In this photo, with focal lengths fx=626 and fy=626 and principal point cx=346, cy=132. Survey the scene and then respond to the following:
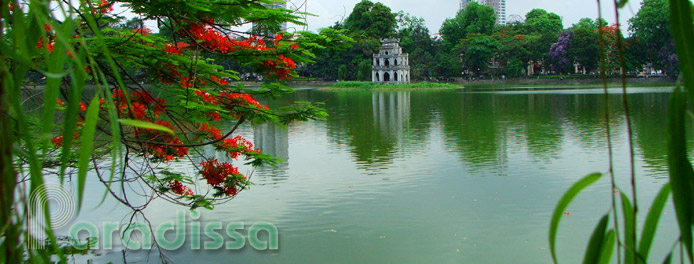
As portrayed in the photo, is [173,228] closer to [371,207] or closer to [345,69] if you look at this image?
[371,207]

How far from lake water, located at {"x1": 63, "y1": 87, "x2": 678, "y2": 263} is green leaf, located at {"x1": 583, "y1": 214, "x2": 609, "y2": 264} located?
98 cm

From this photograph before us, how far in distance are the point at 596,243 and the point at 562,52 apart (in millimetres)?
37781

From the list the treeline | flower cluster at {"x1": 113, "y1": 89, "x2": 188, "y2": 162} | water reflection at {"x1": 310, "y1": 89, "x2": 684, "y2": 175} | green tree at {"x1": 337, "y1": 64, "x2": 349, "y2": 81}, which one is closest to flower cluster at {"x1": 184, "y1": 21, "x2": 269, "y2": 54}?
flower cluster at {"x1": 113, "y1": 89, "x2": 188, "y2": 162}

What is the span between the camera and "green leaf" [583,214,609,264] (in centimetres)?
57

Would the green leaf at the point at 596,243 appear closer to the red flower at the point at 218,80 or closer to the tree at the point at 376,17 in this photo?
the red flower at the point at 218,80

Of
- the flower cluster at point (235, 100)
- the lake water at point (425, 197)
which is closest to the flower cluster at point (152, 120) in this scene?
the flower cluster at point (235, 100)

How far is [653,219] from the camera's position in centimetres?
56

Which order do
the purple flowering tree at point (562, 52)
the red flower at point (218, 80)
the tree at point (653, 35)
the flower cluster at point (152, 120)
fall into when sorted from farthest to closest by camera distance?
1. the purple flowering tree at point (562, 52)
2. the tree at point (653, 35)
3. the red flower at point (218, 80)
4. the flower cluster at point (152, 120)

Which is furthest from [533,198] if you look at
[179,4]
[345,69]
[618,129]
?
[345,69]

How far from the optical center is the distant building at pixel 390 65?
39406 mm

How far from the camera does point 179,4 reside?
2.79 m

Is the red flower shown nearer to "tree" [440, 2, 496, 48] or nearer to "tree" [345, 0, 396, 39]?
"tree" [345, 0, 396, 39]

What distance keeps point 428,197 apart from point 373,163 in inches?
79.9

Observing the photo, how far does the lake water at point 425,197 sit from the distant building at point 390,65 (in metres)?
28.8
